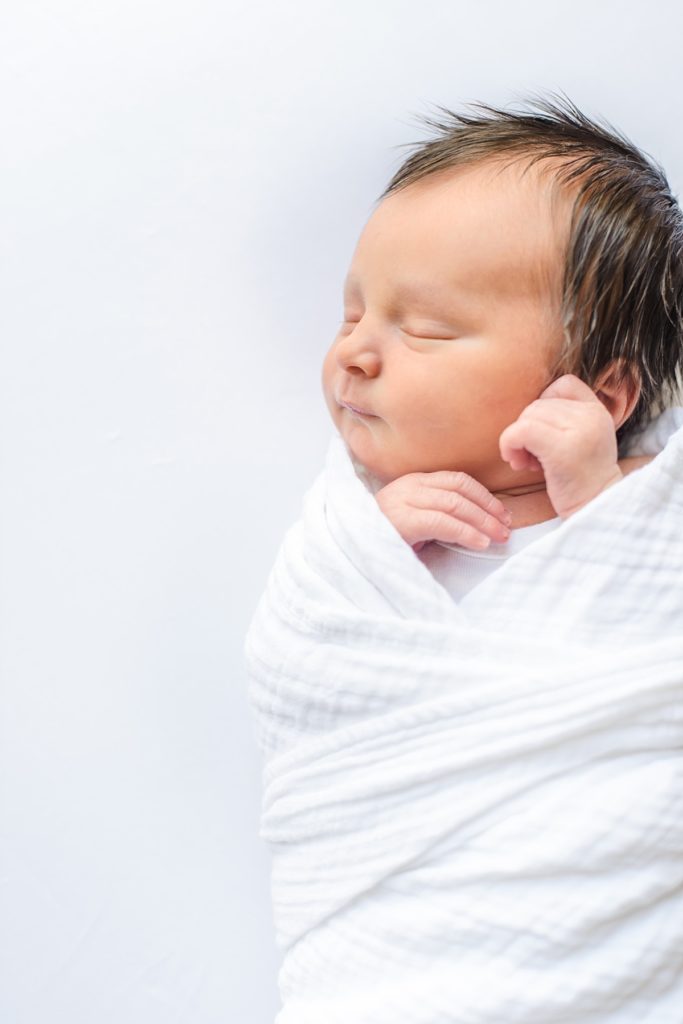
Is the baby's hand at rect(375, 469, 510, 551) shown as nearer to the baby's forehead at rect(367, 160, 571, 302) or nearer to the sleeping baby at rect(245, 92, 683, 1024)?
the sleeping baby at rect(245, 92, 683, 1024)


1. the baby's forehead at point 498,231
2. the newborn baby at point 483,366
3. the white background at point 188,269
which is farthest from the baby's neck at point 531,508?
the white background at point 188,269

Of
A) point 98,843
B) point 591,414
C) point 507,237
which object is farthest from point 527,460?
point 98,843

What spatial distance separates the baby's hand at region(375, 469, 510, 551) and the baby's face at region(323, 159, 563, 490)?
2 centimetres

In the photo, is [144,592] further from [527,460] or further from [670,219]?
[670,219]

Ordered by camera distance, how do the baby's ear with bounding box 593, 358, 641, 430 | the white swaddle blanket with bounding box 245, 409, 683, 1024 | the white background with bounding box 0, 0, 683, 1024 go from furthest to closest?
the white background with bounding box 0, 0, 683, 1024
the baby's ear with bounding box 593, 358, 641, 430
the white swaddle blanket with bounding box 245, 409, 683, 1024

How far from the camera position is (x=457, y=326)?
0.88 metres

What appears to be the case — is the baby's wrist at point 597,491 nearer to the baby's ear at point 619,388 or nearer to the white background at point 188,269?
the baby's ear at point 619,388

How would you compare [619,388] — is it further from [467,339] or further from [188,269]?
[188,269]

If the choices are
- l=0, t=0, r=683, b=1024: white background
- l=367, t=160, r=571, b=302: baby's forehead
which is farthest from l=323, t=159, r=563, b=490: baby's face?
l=0, t=0, r=683, b=1024: white background

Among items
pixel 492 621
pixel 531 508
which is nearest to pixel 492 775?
pixel 492 621

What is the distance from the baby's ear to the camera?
0.89 m

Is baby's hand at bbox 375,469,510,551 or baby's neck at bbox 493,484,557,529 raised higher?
baby's hand at bbox 375,469,510,551

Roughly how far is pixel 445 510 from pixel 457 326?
0.15m

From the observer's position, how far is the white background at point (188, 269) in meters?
1.12
